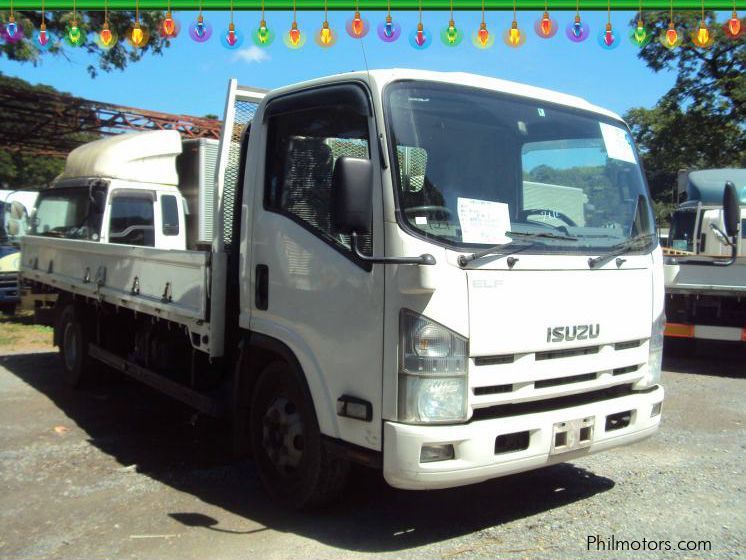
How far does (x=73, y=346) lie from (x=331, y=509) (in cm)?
484

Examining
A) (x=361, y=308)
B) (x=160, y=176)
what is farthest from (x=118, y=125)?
(x=361, y=308)

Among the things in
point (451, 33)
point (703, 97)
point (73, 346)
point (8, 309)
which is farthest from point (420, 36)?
point (703, 97)

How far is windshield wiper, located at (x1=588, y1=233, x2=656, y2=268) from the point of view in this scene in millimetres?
4047

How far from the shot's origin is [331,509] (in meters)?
4.35

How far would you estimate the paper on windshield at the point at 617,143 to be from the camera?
4.61 meters

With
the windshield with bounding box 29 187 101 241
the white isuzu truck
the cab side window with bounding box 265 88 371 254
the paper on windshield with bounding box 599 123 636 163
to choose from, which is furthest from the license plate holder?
the windshield with bounding box 29 187 101 241

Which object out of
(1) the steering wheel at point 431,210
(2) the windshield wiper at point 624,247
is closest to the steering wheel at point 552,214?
(2) the windshield wiper at point 624,247

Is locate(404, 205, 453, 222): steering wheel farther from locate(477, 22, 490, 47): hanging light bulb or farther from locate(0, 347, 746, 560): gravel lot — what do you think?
locate(477, 22, 490, 47): hanging light bulb

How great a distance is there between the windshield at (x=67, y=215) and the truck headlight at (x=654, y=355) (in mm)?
6526

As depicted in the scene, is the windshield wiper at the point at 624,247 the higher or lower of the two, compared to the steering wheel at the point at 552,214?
lower

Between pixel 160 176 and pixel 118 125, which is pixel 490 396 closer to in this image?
pixel 160 176

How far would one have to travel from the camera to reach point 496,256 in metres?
3.66

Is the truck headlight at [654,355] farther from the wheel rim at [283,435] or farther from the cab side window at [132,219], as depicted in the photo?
the cab side window at [132,219]

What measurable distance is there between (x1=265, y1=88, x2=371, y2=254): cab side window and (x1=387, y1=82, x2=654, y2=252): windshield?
292 mm
